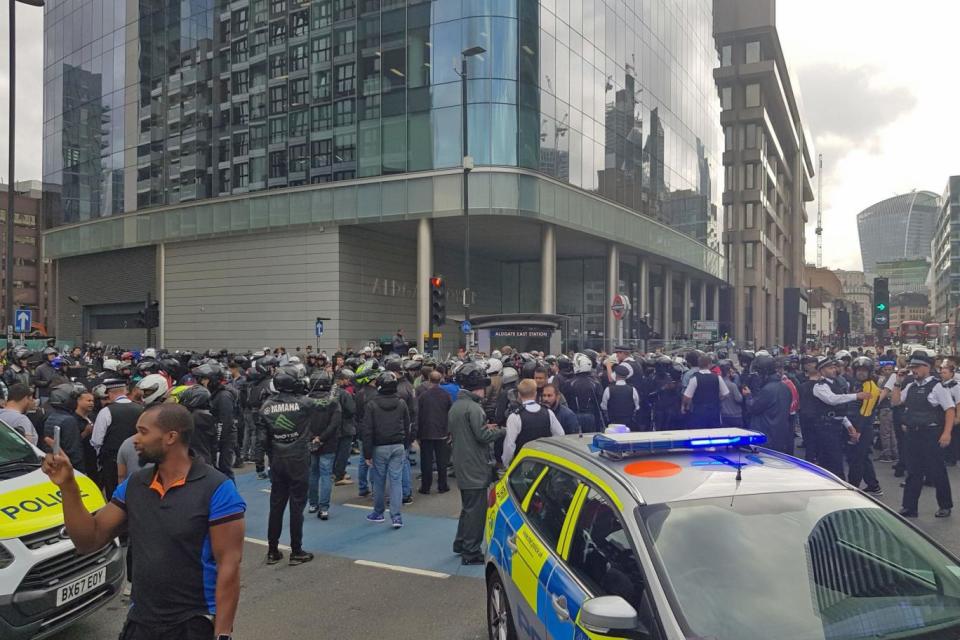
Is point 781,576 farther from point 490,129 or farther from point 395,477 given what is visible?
point 490,129

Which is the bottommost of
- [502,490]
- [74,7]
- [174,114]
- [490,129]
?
[502,490]

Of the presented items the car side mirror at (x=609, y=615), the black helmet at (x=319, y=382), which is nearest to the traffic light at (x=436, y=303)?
the black helmet at (x=319, y=382)

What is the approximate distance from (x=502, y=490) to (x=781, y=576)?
2230 millimetres

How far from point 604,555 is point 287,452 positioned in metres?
4.14

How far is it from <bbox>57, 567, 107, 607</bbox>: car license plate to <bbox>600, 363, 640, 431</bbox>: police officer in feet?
23.4

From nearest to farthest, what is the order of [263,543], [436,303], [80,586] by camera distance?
[80,586] → [263,543] → [436,303]

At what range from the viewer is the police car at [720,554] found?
262cm

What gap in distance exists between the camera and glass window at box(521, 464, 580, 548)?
3576mm

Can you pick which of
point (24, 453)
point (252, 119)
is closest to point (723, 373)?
point (24, 453)

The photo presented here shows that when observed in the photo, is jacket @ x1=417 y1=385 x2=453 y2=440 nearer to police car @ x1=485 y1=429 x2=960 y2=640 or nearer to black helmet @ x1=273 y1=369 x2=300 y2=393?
black helmet @ x1=273 y1=369 x2=300 y2=393

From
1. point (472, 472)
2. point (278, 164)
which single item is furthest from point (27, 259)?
point (472, 472)

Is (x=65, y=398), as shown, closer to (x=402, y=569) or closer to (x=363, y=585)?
(x=363, y=585)

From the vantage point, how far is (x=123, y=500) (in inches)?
120

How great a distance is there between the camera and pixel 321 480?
8172mm
